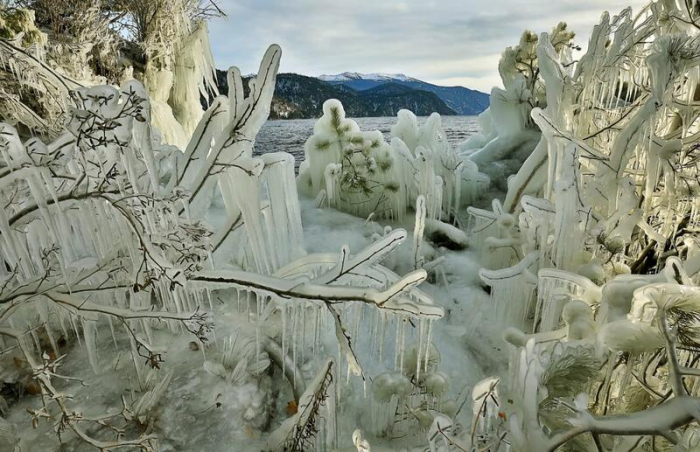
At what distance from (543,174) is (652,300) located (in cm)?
354

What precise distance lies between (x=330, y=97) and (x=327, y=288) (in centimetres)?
1169

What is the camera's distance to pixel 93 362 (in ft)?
9.79

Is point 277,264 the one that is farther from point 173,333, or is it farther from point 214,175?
point 214,175

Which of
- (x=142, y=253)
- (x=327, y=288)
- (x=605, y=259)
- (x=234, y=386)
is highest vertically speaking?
(x=142, y=253)

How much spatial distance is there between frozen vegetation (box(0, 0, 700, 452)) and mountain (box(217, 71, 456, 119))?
8410 mm

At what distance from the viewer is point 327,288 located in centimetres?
221

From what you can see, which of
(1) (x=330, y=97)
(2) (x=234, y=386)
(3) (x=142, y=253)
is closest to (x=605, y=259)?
(2) (x=234, y=386)

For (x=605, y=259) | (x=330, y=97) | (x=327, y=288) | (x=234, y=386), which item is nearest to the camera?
(x=327, y=288)

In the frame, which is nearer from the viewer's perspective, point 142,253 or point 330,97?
point 142,253

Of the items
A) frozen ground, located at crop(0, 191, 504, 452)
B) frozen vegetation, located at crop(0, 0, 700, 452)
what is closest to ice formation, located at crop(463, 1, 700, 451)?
frozen vegetation, located at crop(0, 0, 700, 452)

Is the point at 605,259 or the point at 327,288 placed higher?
the point at 327,288

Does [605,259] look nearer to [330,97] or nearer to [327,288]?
[327,288]

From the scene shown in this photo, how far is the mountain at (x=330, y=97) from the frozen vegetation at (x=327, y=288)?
8.41 m

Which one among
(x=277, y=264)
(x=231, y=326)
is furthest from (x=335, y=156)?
(x=231, y=326)
